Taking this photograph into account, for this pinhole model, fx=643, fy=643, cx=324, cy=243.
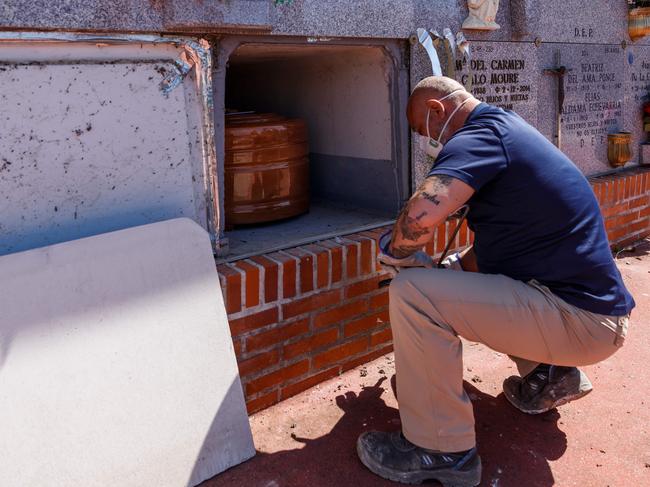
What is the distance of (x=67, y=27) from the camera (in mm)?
2148

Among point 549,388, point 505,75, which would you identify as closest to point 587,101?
point 505,75

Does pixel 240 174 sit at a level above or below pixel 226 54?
below

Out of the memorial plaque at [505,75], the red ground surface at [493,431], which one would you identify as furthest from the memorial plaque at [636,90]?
the red ground surface at [493,431]

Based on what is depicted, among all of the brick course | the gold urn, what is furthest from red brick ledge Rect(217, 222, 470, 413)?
the gold urn

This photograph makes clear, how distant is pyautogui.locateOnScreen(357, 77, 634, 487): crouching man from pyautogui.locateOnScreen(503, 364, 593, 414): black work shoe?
303mm

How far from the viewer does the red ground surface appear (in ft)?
7.45

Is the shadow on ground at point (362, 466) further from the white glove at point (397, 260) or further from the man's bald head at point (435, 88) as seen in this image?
the man's bald head at point (435, 88)

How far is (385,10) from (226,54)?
0.89m

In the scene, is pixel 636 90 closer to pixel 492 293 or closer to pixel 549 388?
pixel 549 388

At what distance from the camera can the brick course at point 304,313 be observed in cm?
261

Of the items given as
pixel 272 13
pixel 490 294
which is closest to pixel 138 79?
pixel 272 13

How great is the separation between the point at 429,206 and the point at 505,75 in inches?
78.6

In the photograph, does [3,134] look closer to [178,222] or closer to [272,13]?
[178,222]

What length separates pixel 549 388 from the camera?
259 cm
